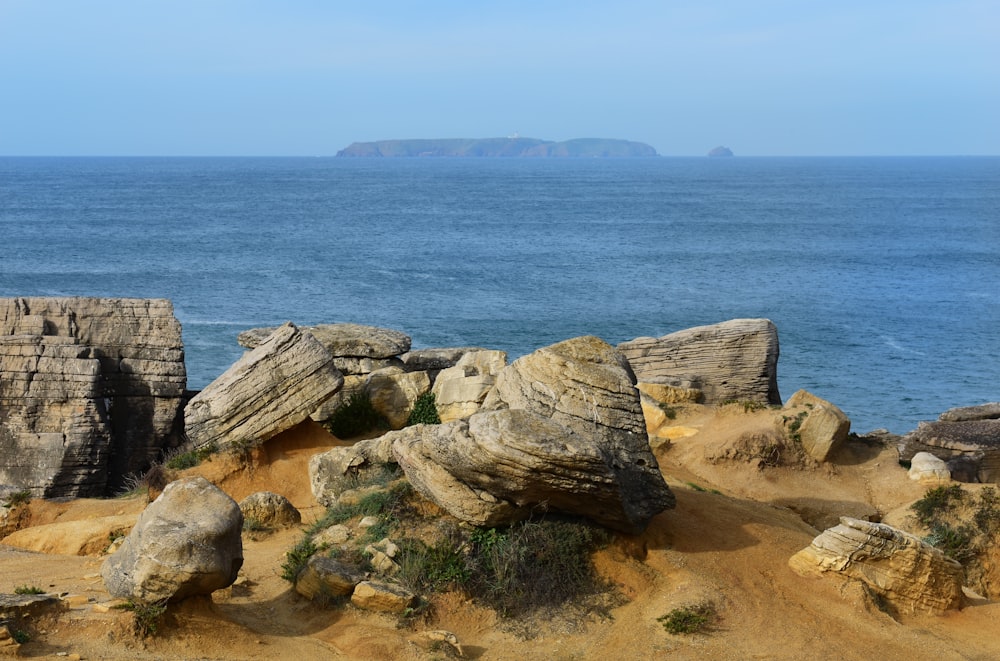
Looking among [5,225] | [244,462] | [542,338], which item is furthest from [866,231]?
[244,462]

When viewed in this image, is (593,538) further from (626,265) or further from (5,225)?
(5,225)

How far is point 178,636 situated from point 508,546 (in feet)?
13.9

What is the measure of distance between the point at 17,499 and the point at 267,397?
4.74 meters

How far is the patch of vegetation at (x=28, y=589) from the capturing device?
1194 centimetres

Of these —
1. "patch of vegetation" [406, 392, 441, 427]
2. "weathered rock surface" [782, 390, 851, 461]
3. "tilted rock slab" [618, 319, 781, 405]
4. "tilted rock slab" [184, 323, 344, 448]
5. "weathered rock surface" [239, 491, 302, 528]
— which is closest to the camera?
"weathered rock surface" [239, 491, 302, 528]

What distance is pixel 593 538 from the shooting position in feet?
46.2

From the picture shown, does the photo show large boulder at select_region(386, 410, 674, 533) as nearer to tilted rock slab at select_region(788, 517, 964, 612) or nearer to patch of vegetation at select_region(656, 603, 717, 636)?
patch of vegetation at select_region(656, 603, 717, 636)

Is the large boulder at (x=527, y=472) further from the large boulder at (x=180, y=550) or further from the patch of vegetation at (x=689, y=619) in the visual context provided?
the large boulder at (x=180, y=550)

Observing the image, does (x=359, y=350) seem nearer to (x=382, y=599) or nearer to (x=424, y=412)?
(x=424, y=412)

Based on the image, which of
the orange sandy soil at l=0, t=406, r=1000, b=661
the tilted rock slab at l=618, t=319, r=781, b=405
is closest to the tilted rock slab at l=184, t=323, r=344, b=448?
the orange sandy soil at l=0, t=406, r=1000, b=661

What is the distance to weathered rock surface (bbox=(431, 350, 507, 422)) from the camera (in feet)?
66.6

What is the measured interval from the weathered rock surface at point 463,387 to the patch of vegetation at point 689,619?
25.2 feet

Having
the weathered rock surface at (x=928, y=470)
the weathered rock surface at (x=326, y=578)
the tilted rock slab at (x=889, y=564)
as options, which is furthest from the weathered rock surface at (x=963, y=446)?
the weathered rock surface at (x=326, y=578)

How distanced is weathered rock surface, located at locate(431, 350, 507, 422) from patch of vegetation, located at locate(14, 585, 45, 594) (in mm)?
8808
